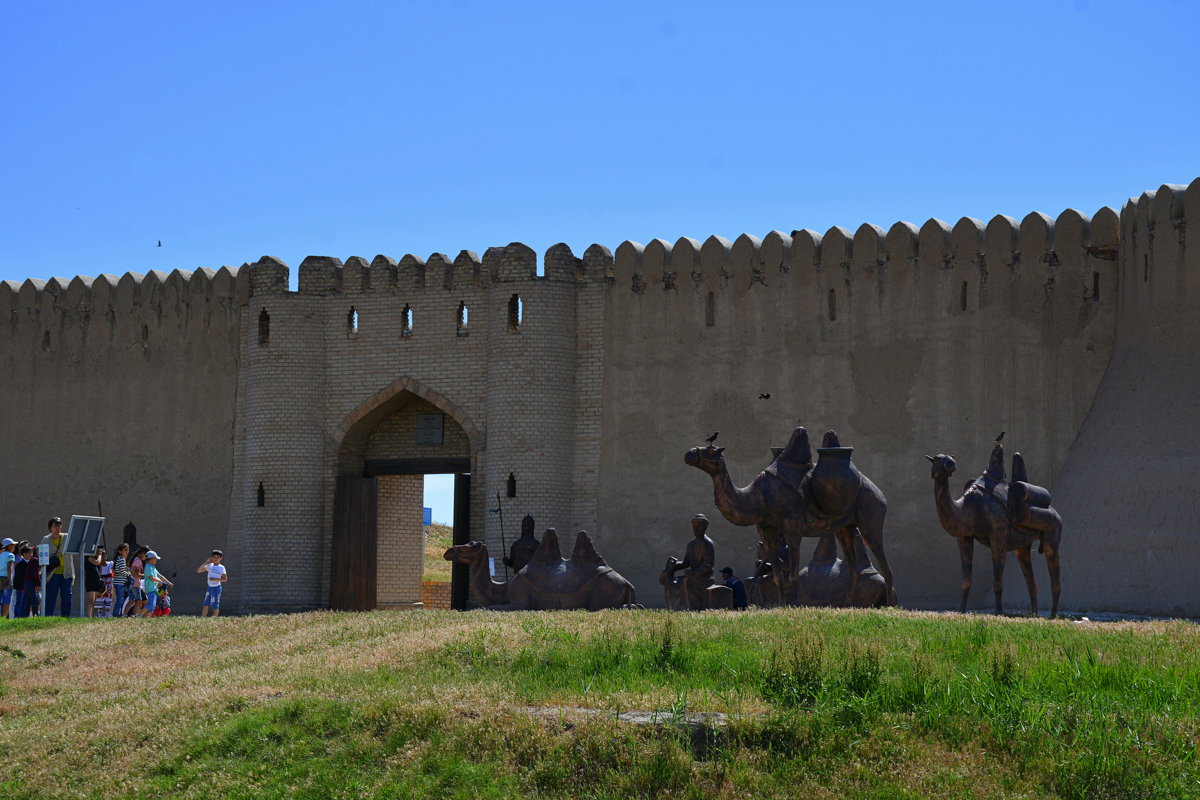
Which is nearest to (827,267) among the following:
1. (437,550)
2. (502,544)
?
(502,544)

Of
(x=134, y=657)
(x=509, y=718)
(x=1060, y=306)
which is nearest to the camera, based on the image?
(x=509, y=718)

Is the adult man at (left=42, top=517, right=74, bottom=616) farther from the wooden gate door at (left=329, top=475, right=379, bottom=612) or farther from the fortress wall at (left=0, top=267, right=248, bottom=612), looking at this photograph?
the wooden gate door at (left=329, top=475, right=379, bottom=612)

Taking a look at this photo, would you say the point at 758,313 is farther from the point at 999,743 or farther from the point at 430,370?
the point at 999,743

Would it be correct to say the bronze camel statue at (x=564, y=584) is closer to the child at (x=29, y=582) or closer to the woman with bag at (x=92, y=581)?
the woman with bag at (x=92, y=581)

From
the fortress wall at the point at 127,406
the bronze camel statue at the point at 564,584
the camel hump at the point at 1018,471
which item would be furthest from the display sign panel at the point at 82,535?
the camel hump at the point at 1018,471

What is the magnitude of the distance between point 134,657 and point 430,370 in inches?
397

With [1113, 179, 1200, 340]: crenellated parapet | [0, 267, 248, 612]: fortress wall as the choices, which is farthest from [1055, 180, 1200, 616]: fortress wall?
[0, 267, 248, 612]: fortress wall

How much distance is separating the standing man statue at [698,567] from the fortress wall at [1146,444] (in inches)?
167

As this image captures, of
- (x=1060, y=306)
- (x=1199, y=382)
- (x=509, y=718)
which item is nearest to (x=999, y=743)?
(x=509, y=718)

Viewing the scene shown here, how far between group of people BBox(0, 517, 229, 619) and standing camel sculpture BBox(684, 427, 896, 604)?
709 centimetres

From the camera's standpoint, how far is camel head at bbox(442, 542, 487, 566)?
17.1m

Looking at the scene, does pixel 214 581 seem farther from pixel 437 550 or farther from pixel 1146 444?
pixel 437 550

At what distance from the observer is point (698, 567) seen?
1605 cm

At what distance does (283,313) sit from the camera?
23312 mm
